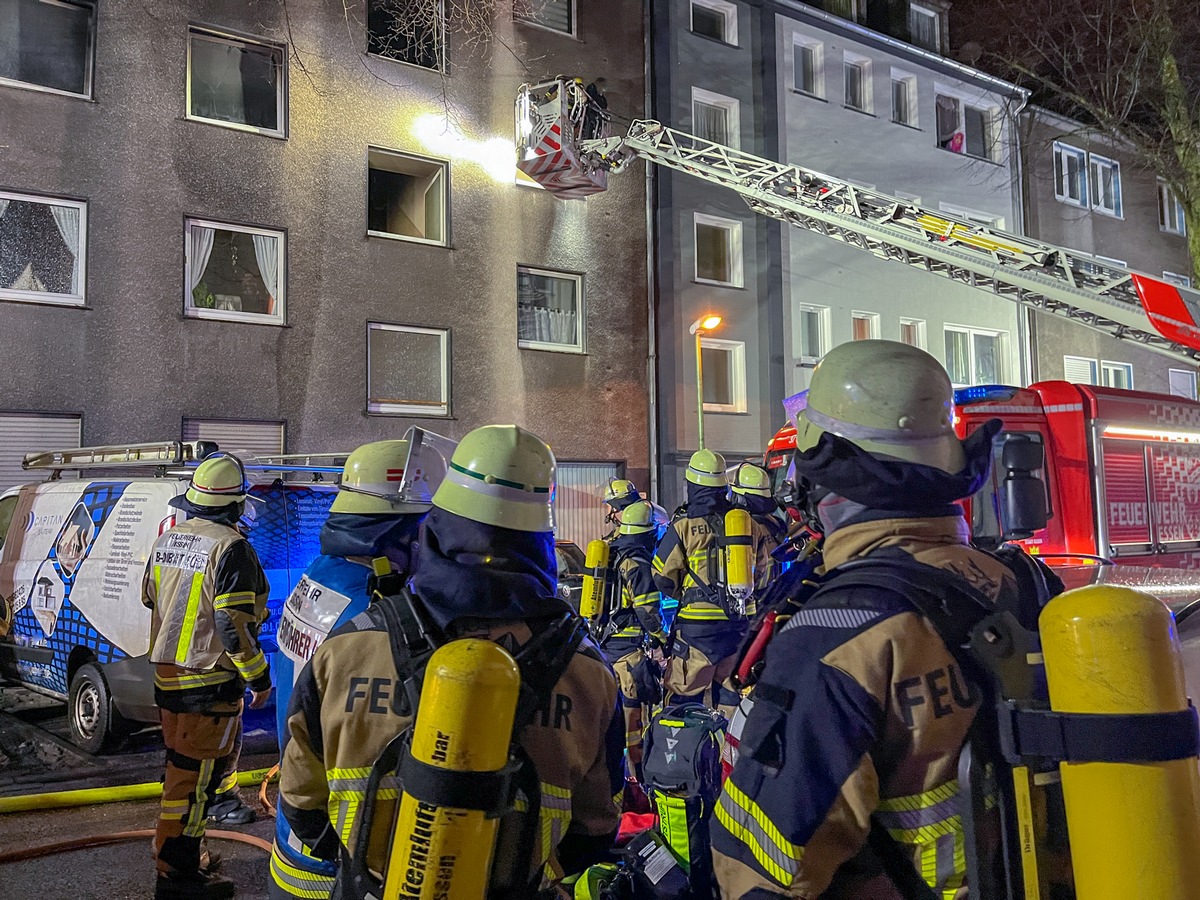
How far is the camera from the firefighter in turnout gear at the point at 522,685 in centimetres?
187

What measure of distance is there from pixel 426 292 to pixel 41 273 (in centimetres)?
510

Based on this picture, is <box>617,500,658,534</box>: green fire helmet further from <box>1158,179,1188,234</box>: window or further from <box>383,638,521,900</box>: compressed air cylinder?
<box>1158,179,1188,234</box>: window

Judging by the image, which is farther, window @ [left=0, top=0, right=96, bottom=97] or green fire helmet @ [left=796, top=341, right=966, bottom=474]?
window @ [left=0, top=0, right=96, bottom=97]

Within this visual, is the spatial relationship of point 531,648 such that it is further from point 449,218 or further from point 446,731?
point 449,218

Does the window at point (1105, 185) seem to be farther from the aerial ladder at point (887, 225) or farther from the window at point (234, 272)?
the window at point (234, 272)

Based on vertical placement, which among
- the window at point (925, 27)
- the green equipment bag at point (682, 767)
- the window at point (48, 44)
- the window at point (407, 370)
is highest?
the window at point (925, 27)

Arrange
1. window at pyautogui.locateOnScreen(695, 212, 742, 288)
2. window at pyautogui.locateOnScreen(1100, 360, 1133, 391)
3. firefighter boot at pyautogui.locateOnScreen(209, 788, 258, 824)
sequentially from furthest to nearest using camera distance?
window at pyautogui.locateOnScreen(1100, 360, 1133, 391)
window at pyautogui.locateOnScreen(695, 212, 742, 288)
firefighter boot at pyautogui.locateOnScreen(209, 788, 258, 824)

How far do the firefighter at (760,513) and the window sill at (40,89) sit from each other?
32.2ft

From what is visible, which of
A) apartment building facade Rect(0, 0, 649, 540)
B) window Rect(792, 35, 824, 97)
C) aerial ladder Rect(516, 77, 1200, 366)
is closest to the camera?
aerial ladder Rect(516, 77, 1200, 366)

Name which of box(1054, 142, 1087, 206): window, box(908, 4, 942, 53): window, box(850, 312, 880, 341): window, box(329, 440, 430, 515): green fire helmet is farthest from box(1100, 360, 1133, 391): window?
box(329, 440, 430, 515): green fire helmet

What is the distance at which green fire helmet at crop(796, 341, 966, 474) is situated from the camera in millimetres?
1783

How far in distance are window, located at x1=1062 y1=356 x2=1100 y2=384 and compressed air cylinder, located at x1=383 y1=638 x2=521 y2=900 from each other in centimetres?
2349

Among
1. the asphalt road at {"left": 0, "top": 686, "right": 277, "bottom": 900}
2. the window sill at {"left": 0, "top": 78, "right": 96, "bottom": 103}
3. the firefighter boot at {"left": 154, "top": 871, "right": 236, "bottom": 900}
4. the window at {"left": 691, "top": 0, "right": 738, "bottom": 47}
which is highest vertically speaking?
the window at {"left": 691, "top": 0, "right": 738, "bottom": 47}

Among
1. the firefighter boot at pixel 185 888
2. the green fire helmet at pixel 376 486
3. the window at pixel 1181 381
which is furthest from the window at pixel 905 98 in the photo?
the firefighter boot at pixel 185 888
